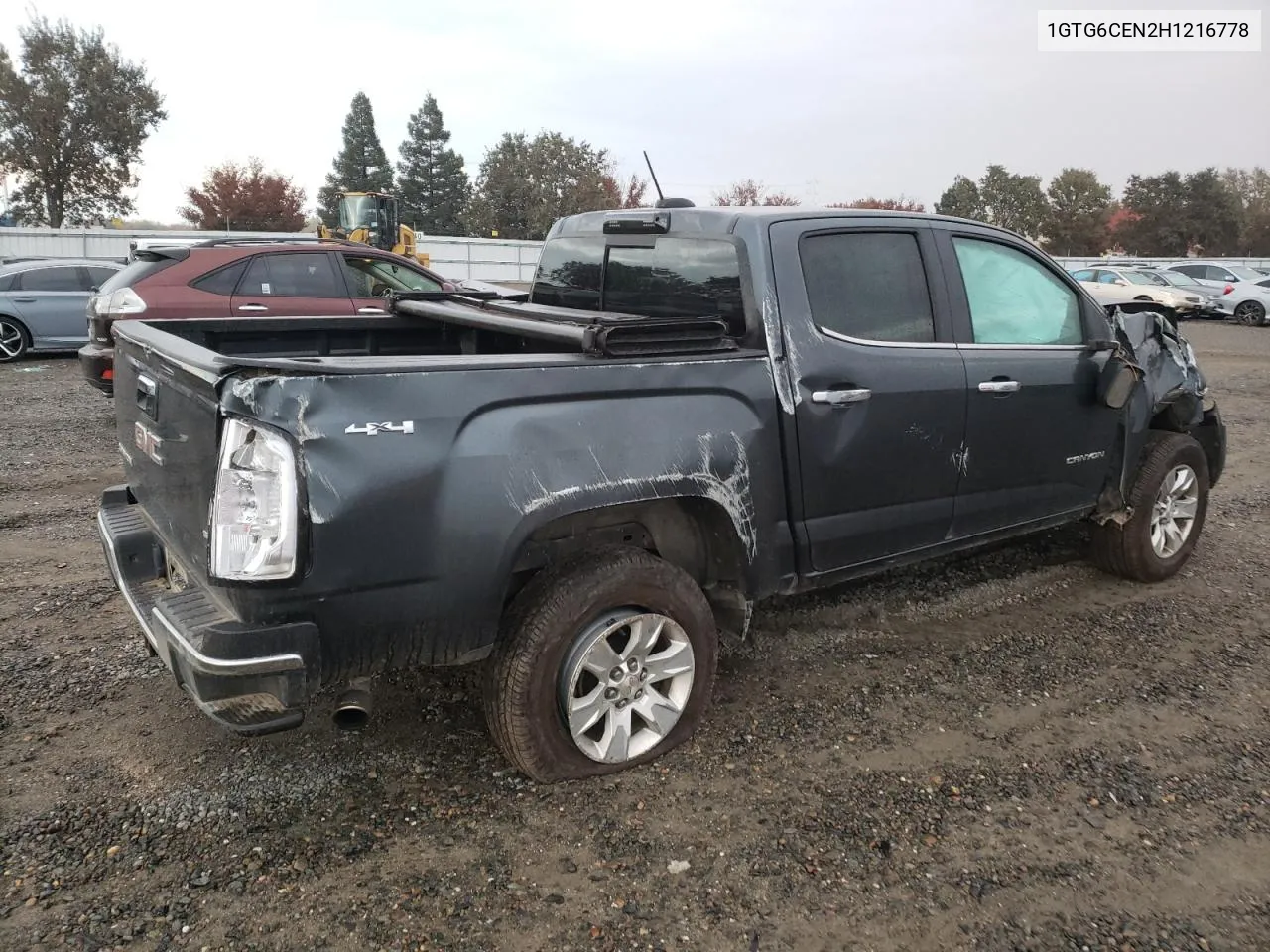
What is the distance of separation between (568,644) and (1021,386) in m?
2.36

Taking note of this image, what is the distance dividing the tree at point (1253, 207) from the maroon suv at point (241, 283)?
6053 centimetres

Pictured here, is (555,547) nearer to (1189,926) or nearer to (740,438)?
(740,438)

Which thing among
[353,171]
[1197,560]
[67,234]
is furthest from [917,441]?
[353,171]

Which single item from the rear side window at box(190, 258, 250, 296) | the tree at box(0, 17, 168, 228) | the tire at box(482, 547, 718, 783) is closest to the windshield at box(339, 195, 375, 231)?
the tree at box(0, 17, 168, 228)

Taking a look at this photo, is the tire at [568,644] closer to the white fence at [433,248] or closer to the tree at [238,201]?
the white fence at [433,248]

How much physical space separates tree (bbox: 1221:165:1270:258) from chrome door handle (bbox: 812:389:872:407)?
207 ft

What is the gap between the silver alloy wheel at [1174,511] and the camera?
4.93 metres

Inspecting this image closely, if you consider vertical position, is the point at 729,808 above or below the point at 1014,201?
below

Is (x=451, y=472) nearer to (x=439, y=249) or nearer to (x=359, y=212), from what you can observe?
(x=359, y=212)

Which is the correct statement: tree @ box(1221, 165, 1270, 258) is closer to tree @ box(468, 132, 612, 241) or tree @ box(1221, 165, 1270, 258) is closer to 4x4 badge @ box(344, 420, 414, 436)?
tree @ box(468, 132, 612, 241)

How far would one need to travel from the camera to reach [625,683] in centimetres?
307

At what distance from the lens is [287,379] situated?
2340 mm

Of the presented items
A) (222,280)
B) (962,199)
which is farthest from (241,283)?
(962,199)

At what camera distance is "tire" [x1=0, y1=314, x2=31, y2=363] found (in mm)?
12555
